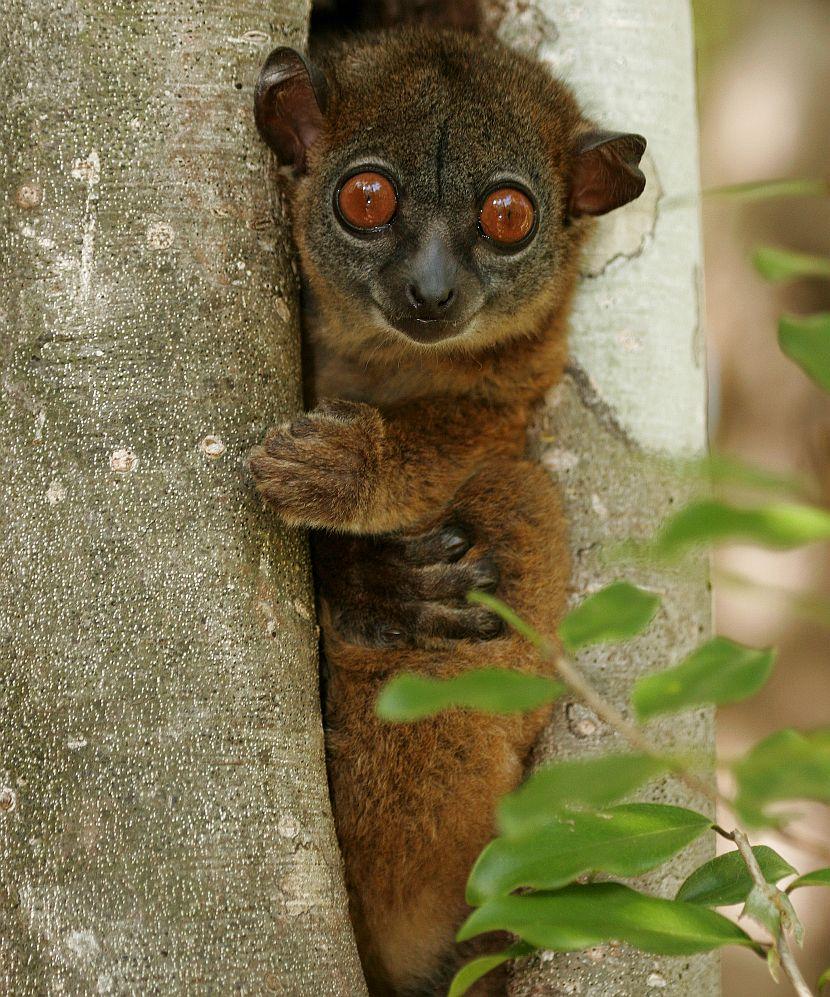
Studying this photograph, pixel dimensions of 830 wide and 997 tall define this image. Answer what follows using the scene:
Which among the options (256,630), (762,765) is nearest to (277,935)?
(256,630)

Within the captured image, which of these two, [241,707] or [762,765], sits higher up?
[762,765]

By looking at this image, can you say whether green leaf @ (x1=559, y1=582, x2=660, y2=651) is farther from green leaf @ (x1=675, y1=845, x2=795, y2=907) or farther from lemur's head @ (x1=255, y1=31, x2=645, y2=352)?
lemur's head @ (x1=255, y1=31, x2=645, y2=352)

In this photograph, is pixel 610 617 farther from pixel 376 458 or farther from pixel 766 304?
pixel 766 304

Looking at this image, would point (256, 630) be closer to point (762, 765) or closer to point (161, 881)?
point (161, 881)

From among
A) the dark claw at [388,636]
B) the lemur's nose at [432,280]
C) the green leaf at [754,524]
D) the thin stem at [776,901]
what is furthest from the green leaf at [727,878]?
the lemur's nose at [432,280]

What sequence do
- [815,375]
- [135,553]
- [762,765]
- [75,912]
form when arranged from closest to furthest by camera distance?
[762,765] → [815,375] → [75,912] → [135,553]

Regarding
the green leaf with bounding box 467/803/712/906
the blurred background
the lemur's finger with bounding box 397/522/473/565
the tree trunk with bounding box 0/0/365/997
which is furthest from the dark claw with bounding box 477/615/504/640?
the blurred background

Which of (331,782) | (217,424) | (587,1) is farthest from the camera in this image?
(587,1)

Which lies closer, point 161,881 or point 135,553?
point 161,881
